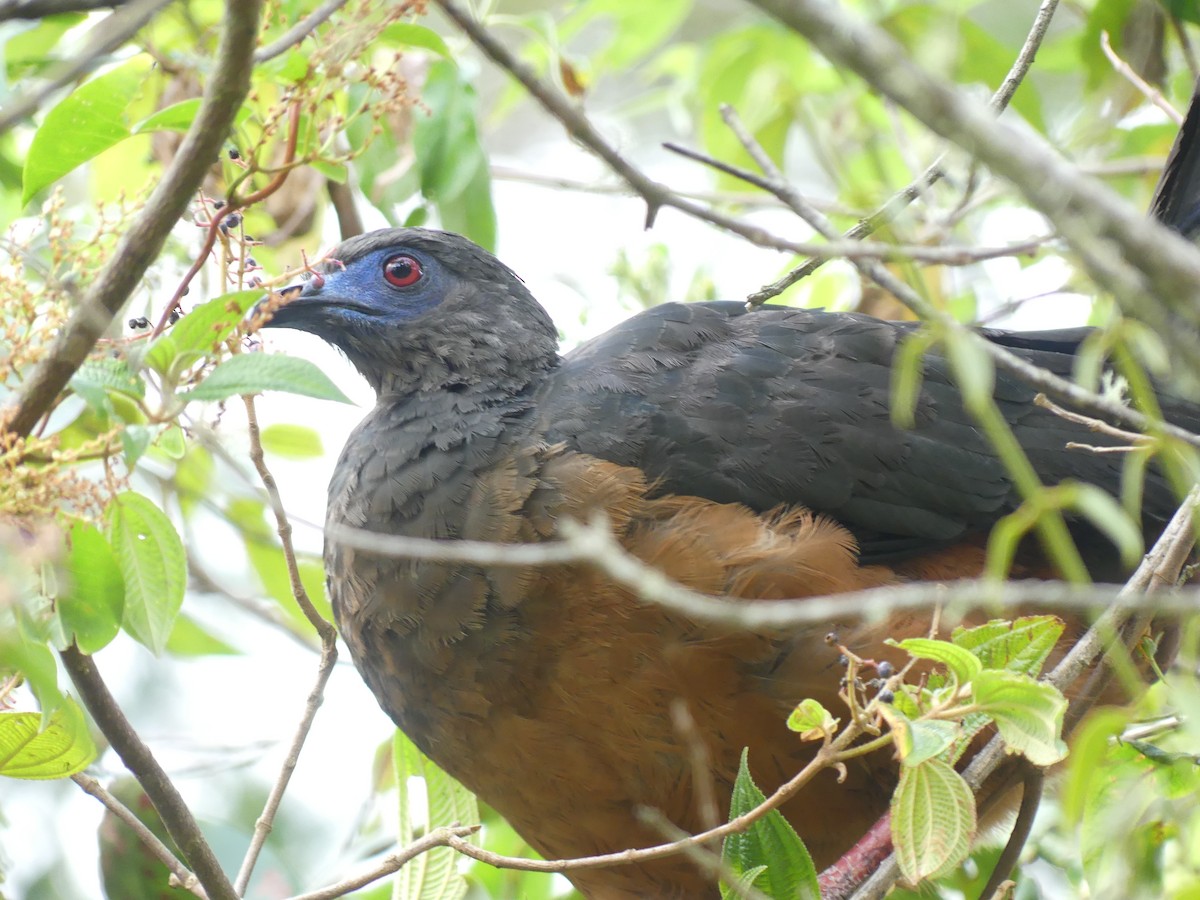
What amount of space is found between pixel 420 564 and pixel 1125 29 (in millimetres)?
2470

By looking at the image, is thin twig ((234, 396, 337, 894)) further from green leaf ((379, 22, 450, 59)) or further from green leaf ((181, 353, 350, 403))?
green leaf ((379, 22, 450, 59))

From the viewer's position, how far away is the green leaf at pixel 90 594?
6.68 ft

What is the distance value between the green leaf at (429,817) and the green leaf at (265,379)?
4.29ft

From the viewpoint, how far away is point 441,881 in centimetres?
289

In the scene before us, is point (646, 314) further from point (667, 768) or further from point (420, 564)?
point (667, 768)

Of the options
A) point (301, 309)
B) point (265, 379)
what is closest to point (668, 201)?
point (265, 379)

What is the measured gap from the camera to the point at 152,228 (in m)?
1.80

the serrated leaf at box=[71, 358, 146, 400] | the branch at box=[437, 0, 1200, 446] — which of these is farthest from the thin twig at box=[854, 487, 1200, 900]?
the serrated leaf at box=[71, 358, 146, 400]

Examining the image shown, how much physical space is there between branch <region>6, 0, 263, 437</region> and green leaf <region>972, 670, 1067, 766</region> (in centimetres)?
130

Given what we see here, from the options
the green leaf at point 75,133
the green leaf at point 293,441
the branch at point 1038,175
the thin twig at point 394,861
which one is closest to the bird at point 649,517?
the green leaf at point 293,441

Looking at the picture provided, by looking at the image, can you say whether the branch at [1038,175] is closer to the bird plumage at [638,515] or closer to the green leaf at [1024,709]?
the green leaf at [1024,709]

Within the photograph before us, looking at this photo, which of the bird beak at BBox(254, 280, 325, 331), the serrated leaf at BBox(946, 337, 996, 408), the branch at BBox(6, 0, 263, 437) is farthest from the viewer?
the bird beak at BBox(254, 280, 325, 331)

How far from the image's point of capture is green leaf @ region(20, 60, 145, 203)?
2.28 meters

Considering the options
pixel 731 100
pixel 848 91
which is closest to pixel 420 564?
pixel 731 100
